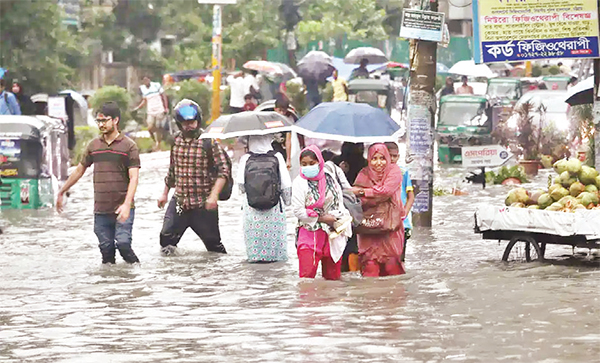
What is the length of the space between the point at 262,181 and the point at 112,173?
1473mm

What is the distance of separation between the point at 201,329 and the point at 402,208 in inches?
134

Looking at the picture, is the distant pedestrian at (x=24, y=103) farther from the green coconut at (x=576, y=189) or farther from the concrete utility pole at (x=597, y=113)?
the green coconut at (x=576, y=189)

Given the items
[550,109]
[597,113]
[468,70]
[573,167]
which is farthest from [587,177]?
[468,70]

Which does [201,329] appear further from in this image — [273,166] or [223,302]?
[273,166]

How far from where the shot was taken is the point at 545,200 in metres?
14.6

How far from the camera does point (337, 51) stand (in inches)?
3002

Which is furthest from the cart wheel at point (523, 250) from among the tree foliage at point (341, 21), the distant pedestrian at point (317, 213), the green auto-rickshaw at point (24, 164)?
the tree foliage at point (341, 21)

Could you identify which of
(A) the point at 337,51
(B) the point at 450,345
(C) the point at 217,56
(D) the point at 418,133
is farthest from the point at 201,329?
(A) the point at 337,51

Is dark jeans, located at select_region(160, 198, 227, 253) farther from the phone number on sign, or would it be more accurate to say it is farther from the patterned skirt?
the phone number on sign

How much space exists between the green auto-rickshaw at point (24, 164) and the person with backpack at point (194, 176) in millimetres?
6251

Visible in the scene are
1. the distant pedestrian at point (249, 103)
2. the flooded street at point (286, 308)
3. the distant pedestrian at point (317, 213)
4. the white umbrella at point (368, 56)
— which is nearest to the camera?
the flooded street at point (286, 308)

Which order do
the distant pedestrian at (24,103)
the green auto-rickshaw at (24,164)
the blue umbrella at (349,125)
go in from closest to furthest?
the blue umbrella at (349,125) → the green auto-rickshaw at (24,164) → the distant pedestrian at (24,103)

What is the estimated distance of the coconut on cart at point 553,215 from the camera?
1390 centimetres

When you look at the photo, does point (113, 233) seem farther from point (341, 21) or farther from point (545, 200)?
point (341, 21)
